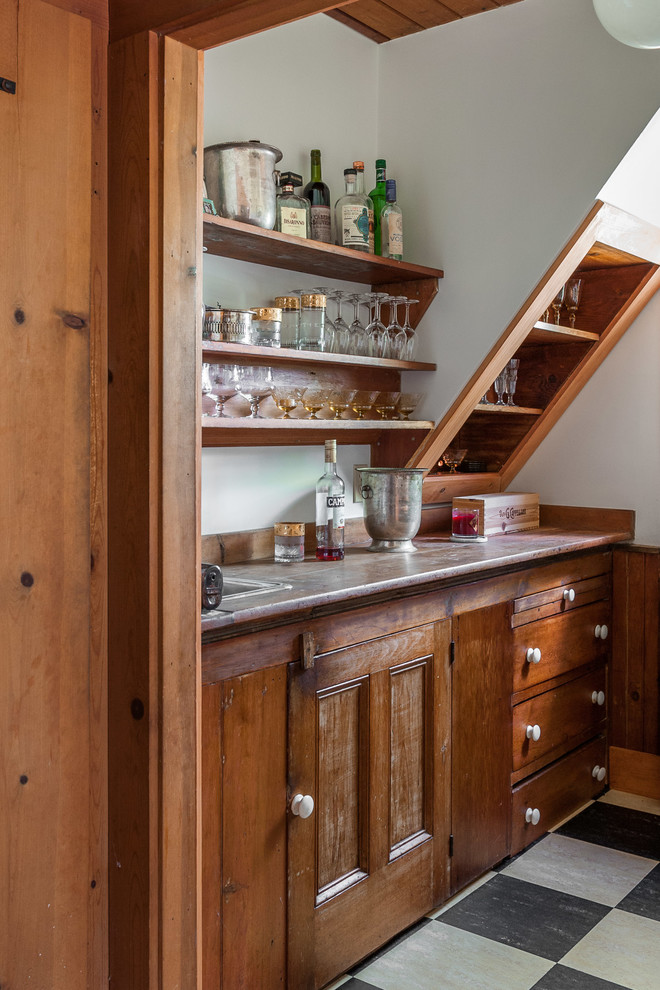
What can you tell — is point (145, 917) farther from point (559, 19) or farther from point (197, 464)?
point (559, 19)

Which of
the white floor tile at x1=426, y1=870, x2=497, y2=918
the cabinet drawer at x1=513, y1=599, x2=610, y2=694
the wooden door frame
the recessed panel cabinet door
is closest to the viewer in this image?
the wooden door frame

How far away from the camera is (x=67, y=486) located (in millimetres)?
1551

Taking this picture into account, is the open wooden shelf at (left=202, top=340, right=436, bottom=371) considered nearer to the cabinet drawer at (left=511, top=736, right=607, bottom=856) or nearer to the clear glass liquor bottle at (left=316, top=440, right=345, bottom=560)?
the clear glass liquor bottle at (left=316, top=440, right=345, bottom=560)

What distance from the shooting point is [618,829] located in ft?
10.7

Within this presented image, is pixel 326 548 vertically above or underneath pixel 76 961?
above

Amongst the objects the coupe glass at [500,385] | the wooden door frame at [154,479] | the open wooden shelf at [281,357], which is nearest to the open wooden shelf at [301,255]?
the open wooden shelf at [281,357]

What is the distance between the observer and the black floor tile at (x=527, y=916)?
2.51 meters

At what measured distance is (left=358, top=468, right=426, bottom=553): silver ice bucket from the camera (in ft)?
9.72

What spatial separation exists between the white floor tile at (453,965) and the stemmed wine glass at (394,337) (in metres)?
1.76

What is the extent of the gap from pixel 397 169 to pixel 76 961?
2.62 meters

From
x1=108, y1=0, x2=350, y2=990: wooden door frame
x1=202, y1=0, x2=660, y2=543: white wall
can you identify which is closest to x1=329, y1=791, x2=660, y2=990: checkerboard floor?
x1=108, y1=0, x2=350, y2=990: wooden door frame

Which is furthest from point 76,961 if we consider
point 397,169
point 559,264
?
point 397,169

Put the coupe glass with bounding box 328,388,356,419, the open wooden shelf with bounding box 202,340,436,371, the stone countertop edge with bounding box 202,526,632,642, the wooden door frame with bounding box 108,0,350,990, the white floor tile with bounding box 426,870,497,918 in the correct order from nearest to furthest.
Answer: the wooden door frame with bounding box 108,0,350,990, the stone countertop edge with bounding box 202,526,632,642, the open wooden shelf with bounding box 202,340,436,371, the white floor tile with bounding box 426,870,497,918, the coupe glass with bounding box 328,388,356,419

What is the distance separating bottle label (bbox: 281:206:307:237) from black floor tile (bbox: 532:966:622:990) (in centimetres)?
208
